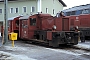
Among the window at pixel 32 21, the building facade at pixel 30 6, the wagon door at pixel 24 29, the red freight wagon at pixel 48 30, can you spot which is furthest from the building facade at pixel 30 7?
the window at pixel 32 21

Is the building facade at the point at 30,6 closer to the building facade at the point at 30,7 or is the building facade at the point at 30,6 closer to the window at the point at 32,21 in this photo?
the building facade at the point at 30,7

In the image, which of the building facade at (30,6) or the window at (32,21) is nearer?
the window at (32,21)

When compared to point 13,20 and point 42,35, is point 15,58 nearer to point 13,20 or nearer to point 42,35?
point 42,35

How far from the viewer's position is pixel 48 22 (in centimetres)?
1702

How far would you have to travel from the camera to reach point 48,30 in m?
16.5

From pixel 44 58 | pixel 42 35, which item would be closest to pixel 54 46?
pixel 42 35

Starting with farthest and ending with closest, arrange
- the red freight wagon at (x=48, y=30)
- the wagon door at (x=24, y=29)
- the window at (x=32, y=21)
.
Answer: the wagon door at (x=24, y=29) < the window at (x=32, y=21) < the red freight wagon at (x=48, y=30)

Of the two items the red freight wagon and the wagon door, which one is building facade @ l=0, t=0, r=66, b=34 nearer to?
the wagon door

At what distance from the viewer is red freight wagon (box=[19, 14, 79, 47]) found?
14.6 metres

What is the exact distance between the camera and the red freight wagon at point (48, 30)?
47.7 feet

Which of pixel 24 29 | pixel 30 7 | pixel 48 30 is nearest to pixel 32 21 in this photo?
pixel 24 29

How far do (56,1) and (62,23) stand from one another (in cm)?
3215

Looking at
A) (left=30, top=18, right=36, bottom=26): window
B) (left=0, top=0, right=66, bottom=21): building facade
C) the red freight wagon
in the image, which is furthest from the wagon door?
(left=0, top=0, right=66, bottom=21): building facade

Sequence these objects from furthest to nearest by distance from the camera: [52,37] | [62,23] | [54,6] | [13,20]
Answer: [54,6]
[13,20]
[62,23]
[52,37]
